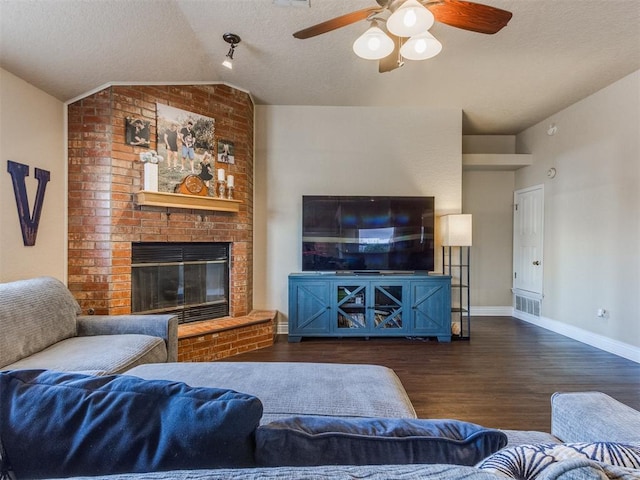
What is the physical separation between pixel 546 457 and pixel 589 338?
3822mm

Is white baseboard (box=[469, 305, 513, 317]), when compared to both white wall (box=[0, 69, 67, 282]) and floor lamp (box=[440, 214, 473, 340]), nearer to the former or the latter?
floor lamp (box=[440, 214, 473, 340])

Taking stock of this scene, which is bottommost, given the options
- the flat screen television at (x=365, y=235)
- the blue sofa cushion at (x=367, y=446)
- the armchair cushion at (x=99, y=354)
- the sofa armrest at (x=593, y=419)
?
the armchair cushion at (x=99, y=354)

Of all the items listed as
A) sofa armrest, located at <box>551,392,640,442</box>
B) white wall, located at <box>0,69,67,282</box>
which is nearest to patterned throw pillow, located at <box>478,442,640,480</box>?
sofa armrest, located at <box>551,392,640,442</box>

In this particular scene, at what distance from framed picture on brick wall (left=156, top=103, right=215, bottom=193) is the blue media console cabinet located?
152cm

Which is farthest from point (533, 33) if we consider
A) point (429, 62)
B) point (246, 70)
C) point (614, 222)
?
point (246, 70)

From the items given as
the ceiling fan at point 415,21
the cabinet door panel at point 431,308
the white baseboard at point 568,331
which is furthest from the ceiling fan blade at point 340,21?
the white baseboard at point 568,331

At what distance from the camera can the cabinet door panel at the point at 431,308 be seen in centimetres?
336

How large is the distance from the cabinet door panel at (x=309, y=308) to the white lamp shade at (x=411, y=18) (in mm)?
2408

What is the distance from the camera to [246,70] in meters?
2.97

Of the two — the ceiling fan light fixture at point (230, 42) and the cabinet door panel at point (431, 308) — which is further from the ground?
the ceiling fan light fixture at point (230, 42)

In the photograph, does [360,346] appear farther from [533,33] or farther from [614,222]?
[533,33]

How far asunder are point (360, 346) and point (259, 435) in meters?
2.77

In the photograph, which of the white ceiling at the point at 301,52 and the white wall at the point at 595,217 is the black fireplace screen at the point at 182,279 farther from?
the white wall at the point at 595,217

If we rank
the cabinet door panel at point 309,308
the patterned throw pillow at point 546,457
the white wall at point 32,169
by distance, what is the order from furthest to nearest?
the cabinet door panel at point 309,308, the white wall at point 32,169, the patterned throw pillow at point 546,457
